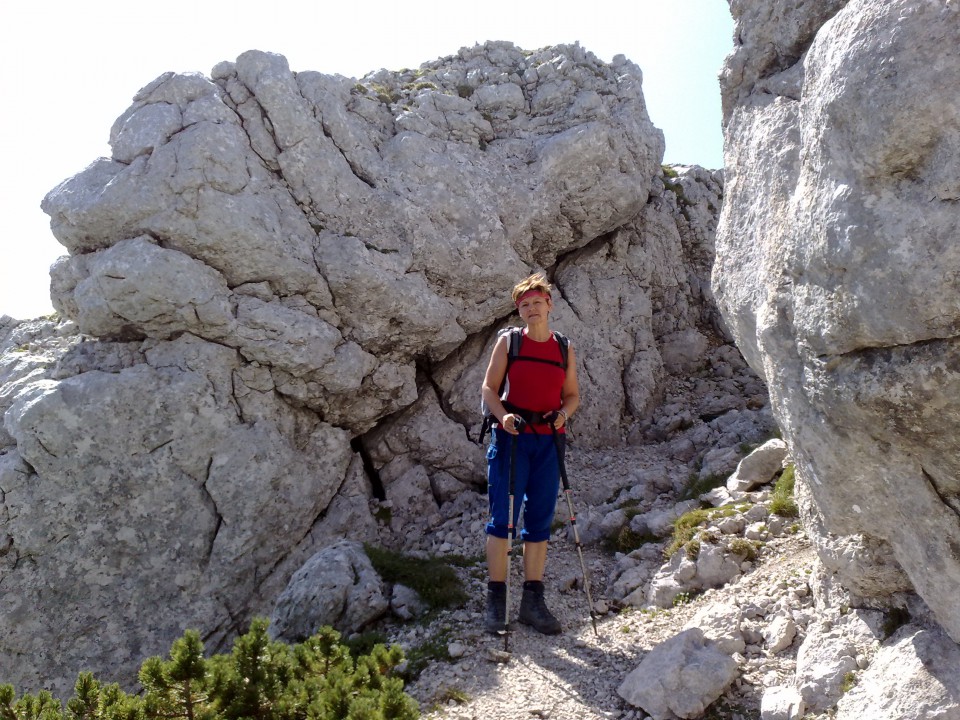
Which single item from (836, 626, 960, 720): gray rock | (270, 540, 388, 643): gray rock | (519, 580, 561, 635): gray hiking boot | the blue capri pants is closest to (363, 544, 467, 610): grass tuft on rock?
(270, 540, 388, 643): gray rock

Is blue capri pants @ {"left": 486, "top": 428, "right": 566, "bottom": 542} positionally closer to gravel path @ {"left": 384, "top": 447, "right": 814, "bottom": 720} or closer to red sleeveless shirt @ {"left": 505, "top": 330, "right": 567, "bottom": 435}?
red sleeveless shirt @ {"left": 505, "top": 330, "right": 567, "bottom": 435}

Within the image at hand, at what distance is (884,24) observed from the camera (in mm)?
5168

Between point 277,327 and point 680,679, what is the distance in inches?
365

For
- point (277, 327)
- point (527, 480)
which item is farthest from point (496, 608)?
point (277, 327)

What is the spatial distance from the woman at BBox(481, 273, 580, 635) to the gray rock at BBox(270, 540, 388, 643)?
187 cm

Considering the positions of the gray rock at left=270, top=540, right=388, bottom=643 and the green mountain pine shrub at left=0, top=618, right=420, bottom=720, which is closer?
the green mountain pine shrub at left=0, top=618, right=420, bottom=720

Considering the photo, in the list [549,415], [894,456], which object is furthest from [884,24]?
[549,415]

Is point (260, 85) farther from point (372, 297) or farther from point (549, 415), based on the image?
point (549, 415)

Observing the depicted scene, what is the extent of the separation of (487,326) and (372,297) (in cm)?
318

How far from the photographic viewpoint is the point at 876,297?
17.3 feet

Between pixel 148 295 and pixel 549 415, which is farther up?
pixel 148 295

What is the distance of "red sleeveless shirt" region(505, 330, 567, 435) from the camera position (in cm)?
872

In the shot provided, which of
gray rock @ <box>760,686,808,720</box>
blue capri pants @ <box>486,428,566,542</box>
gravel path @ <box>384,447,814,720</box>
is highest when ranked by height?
blue capri pants @ <box>486,428,566,542</box>

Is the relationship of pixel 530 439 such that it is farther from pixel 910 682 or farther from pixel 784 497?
pixel 910 682
